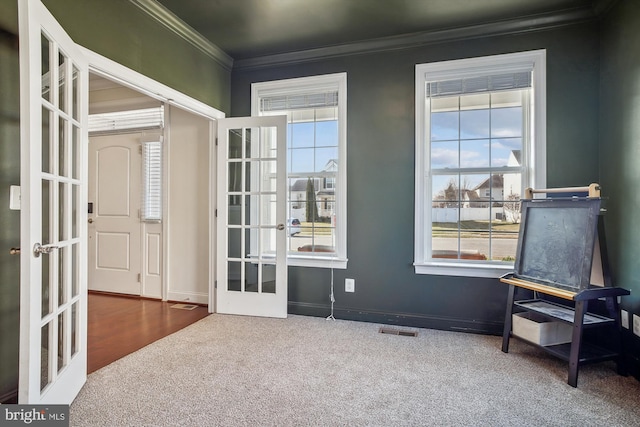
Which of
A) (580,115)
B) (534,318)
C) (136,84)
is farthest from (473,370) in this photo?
(136,84)

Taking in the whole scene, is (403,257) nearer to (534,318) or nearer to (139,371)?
(534,318)

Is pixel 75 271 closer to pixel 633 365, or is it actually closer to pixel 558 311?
pixel 558 311

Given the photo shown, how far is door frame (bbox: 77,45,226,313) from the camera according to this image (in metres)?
2.30

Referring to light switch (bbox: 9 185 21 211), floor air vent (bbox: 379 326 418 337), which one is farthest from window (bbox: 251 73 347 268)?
light switch (bbox: 9 185 21 211)

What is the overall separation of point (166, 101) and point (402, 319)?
2.91 metres

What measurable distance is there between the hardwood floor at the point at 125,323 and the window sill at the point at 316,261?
42.6 inches

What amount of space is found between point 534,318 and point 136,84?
354cm

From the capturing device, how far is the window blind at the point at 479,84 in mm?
3000

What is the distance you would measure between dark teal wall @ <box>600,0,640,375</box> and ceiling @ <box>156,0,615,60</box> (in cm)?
31

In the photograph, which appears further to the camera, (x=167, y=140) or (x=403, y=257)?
(x=167, y=140)

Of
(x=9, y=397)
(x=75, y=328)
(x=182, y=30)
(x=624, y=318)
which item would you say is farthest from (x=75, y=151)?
(x=624, y=318)

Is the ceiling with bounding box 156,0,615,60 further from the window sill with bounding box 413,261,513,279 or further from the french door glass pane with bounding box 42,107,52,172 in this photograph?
the window sill with bounding box 413,261,513,279

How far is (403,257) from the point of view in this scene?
3.28 m

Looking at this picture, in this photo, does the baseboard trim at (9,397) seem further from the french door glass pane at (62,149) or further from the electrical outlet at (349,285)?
the electrical outlet at (349,285)
